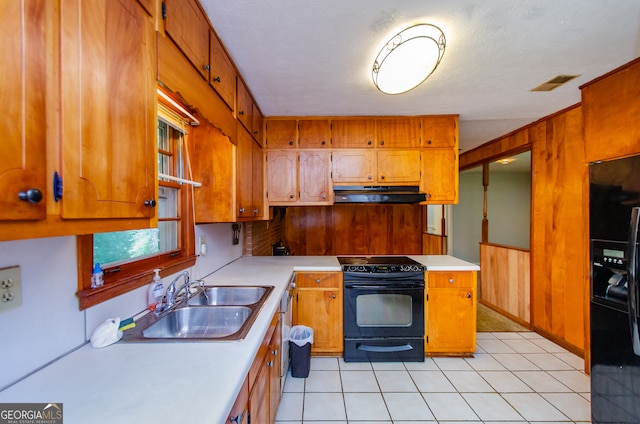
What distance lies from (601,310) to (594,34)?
158 cm

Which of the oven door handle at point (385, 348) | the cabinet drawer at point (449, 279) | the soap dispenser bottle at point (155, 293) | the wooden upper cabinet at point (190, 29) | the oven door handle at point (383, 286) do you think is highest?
the wooden upper cabinet at point (190, 29)

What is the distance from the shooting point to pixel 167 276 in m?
1.52

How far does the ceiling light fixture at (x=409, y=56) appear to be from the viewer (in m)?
1.47

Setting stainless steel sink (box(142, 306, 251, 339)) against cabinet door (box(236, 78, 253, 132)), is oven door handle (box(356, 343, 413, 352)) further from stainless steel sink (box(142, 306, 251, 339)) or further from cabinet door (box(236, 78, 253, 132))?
cabinet door (box(236, 78, 253, 132))

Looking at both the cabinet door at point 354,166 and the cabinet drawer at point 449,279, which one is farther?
the cabinet door at point 354,166

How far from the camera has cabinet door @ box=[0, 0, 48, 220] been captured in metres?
0.49

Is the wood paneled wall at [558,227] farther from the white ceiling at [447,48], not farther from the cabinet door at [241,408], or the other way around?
the cabinet door at [241,408]

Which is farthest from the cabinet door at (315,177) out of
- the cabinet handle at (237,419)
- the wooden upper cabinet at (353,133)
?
the cabinet handle at (237,419)

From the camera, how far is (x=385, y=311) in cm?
243

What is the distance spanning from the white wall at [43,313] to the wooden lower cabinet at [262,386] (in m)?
0.64

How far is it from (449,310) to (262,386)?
1925 mm

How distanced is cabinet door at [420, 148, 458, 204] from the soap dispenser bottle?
2474 millimetres

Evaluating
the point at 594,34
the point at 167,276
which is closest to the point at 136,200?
the point at 167,276

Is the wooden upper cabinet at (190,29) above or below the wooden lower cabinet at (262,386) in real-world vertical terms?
above
